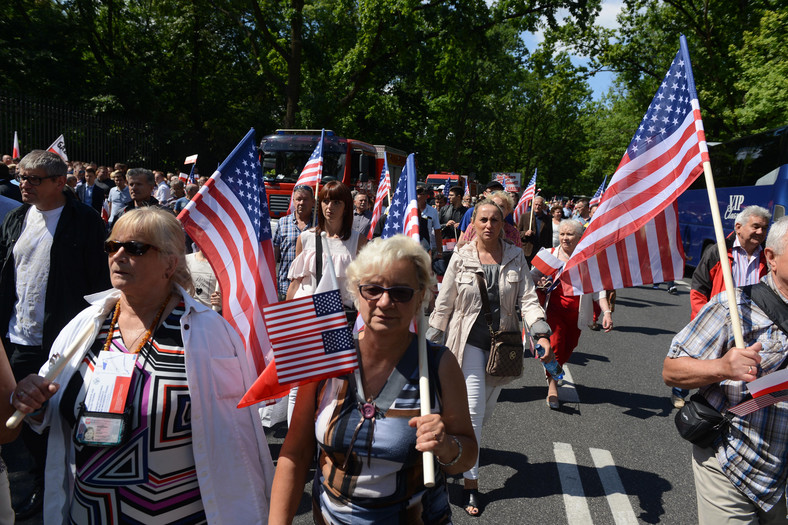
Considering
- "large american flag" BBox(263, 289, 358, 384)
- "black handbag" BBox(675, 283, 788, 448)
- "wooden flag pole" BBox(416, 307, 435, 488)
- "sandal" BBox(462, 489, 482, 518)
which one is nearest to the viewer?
"wooden flag pole" BBox(416, 307, 435, 488)

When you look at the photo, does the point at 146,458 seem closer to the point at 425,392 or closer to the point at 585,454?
the point at 425,392

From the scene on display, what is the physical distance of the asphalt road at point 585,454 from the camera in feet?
13.6

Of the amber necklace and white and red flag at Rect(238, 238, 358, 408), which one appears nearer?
white and red flag at Rect(238, 238, 358, 408)

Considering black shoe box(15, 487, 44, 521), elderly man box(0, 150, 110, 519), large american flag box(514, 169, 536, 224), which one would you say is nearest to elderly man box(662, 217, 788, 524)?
elderly man box(0, 150, 110, 519)

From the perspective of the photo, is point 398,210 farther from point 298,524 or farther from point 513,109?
point 513,109

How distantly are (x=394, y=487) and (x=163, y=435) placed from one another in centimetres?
87

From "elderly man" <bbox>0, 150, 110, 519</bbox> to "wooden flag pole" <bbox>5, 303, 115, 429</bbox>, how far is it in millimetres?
1594

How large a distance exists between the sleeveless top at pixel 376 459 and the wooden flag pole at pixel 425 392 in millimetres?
59

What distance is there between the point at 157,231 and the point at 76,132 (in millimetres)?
18437

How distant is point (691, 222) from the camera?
62.8 ft

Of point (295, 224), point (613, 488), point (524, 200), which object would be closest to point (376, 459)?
point (613, 488)

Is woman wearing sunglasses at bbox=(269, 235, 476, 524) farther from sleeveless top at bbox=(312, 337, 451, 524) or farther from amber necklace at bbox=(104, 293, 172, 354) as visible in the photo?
amber necklace at bbox=(104, 293, 172, 354)

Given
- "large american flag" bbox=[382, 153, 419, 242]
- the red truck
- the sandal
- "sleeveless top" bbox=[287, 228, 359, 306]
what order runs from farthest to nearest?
the red truck → "sleeveless top" bbox=[287, 228, 359, 306] → the sandal → "large american flag" bbox=[382, 153, 419, 242]

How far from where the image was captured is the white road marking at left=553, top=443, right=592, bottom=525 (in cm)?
405
